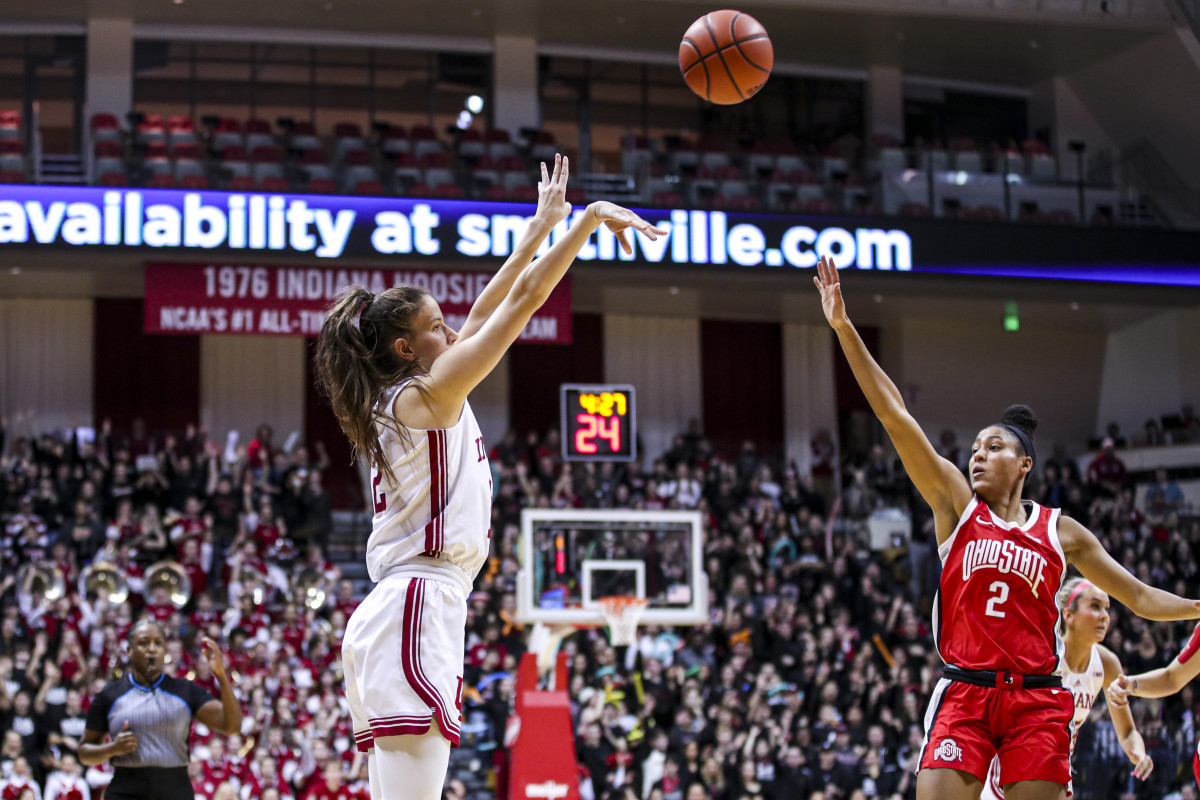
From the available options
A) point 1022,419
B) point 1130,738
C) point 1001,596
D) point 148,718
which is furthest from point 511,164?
point 1001,596

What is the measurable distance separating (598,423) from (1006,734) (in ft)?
25.3

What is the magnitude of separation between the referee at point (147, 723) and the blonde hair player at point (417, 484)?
315cm

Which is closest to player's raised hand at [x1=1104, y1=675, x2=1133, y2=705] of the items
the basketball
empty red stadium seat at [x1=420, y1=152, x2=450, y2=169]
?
the basketball

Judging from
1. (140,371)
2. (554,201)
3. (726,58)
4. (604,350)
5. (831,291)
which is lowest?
(831,291)

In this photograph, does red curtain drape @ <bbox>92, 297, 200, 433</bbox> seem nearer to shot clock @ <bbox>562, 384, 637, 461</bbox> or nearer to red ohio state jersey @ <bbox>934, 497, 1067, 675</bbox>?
shot clock @ <bbox>562, 384, 637, 461</bbox>

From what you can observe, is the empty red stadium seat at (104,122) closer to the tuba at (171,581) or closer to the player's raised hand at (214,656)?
the tuba at (171,581)

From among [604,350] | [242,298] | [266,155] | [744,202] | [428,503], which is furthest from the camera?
[604,350]

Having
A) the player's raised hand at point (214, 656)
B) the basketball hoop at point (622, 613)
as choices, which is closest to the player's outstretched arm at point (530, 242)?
the player's raised hand at point (214, 656)

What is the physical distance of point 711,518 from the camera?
18422 mm

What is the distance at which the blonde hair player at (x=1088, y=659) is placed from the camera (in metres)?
6.79

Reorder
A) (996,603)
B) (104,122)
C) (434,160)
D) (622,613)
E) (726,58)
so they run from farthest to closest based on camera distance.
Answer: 1. (104,122)
2. (434,160)
3. (622,613)
4. (726,58)
5. (996,603)

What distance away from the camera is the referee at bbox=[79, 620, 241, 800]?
22.1 ft

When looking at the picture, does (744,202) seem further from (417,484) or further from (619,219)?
(417,484)

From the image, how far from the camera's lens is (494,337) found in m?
3.67
